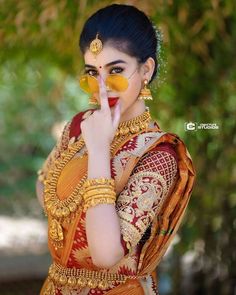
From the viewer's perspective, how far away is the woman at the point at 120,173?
5.72ft

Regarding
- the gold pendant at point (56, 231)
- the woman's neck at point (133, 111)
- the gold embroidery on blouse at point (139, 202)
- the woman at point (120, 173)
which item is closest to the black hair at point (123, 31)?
the woman at point (120, 173)

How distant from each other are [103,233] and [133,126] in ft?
1.10

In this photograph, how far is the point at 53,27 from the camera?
313 cm

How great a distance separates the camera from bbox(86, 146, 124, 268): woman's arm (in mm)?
1671

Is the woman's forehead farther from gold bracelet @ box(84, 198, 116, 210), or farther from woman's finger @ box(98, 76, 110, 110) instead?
gold bracelet @ box(84, 198, 116, 210)

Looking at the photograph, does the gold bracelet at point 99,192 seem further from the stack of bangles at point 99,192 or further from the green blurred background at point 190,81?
the green blurred background at point 190,81

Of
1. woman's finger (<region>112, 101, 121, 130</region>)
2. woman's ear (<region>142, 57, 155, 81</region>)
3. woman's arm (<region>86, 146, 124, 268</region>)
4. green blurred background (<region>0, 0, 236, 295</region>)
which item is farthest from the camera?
green blurred background (<region>0, 0, 236, 295</region>)

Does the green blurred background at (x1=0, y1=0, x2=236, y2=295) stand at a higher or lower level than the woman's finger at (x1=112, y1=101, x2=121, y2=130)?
higher

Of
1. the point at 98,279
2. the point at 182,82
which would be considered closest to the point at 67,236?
the point at 98,279

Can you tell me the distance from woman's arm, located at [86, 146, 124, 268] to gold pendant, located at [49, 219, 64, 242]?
0.49 feet

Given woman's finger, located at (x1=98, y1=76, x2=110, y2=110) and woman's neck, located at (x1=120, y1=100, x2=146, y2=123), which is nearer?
woman's finger, located at (x1=98, y1=76, x2=110, y2=110)

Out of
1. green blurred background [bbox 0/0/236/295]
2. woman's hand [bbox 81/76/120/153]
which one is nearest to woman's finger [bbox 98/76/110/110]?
woman's hand [bbox 81/76/120/153]

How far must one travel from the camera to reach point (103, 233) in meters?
1.67

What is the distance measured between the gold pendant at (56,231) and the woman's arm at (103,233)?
151 mm
